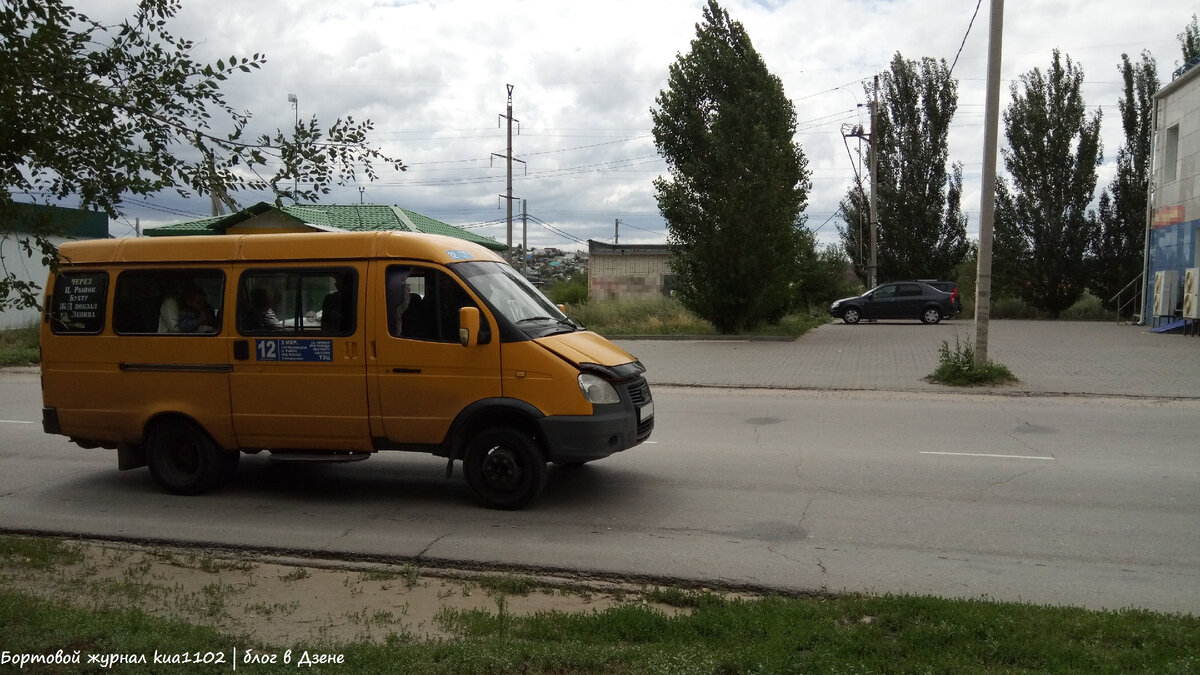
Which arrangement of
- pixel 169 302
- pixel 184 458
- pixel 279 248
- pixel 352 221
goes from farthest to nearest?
Answer: pixel 352 221
pixel 184 458
pixel 169 302
pixel 279 248

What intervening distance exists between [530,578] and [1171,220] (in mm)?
30477

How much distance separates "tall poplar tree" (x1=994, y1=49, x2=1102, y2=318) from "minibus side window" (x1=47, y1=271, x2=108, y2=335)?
3993cm

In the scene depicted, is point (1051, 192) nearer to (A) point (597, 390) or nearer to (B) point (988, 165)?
(B) point (988, 165)

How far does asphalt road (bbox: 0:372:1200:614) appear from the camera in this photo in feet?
20.0

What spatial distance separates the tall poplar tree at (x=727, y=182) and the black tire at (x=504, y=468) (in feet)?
65.6

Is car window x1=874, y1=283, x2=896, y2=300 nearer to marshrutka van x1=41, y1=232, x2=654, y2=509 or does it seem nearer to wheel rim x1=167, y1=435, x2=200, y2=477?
marshrutka van x1=41, y1=232, x2=654, y2=509

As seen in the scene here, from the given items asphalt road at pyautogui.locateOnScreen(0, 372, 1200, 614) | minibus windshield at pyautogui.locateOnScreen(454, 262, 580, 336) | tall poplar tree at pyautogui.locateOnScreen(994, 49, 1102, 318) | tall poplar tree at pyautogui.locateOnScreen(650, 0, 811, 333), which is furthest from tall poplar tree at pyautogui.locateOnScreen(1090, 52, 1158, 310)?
minibus windshield at pyautogui.locateOnScreen(454, 262, 580, 336)

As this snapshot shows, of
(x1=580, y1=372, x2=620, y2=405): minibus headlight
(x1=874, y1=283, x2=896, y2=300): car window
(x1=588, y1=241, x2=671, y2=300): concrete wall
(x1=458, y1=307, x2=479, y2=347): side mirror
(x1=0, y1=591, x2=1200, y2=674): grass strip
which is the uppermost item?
(x1=588, y1=241, x2=671, y2=300): concrete wall

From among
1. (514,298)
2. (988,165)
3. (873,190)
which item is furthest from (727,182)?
(514,298)

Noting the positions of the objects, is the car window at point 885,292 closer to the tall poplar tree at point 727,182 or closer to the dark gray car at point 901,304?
the dark gray car at point 901,304

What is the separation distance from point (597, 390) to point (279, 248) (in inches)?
120

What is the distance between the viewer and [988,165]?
15.9m

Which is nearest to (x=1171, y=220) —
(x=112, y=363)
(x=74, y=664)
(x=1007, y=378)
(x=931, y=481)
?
(x=1007, y=378)

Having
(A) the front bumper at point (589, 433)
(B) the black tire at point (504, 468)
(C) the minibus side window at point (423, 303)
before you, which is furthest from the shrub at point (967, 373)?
(C) the minibus side window at point (423, 303)
